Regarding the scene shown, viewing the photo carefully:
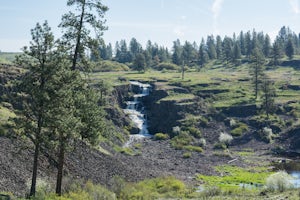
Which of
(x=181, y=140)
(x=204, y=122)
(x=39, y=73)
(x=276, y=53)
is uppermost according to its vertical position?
(x=276, y=53)

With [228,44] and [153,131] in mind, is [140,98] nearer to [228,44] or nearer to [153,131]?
[153,131]

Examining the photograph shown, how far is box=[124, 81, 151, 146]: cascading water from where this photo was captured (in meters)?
83.9

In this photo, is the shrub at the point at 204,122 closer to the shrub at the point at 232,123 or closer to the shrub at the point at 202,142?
the shrub at the point at 232,123

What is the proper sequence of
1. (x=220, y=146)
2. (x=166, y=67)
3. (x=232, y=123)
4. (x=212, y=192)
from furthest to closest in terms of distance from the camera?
(x=166, y=67) → (x=232, y=123) → (x=220, y=146) → (x=212, y=192)

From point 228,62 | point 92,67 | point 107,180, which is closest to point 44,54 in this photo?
point 92,67

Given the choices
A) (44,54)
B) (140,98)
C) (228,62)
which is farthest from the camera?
(228,62)

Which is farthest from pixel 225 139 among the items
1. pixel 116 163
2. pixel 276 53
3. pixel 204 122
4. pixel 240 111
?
Result: pixel 276 53

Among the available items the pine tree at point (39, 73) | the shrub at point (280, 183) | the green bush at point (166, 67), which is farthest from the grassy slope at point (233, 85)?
the pine tree at point (39, 73)

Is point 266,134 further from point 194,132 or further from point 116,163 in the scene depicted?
point 116,163

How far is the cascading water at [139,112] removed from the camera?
275 ft

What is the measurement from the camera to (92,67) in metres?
27.2

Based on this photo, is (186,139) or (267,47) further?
(267,47)

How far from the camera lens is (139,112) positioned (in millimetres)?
91875

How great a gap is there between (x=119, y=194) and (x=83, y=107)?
38.1 ft
